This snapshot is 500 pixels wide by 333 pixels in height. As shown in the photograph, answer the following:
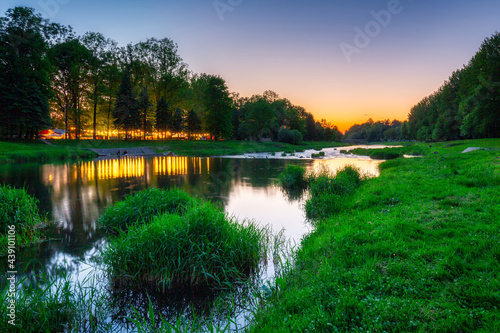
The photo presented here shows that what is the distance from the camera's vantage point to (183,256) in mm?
5027

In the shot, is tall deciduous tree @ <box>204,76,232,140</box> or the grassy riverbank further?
tall deciduous tree @ <box>204,76,232,140</box>

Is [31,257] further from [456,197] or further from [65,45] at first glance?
[65,45]

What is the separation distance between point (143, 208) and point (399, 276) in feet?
22.5

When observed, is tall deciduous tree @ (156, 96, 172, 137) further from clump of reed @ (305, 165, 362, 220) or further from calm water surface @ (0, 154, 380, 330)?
clump of reed @ (305, 165, 362, 220)

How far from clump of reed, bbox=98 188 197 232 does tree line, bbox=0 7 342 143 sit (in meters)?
41.4

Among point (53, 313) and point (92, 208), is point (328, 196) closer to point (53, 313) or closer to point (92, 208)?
Result: point (53, 313)

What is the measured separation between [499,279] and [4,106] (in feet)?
170

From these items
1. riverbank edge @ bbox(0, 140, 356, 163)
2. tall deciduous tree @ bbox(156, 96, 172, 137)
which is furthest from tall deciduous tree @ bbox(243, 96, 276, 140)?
tall deciduous tree @ bbox(156, 96, 172, 137)

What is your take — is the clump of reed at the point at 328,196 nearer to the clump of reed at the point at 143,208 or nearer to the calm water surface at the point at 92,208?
the calm water surface at the point at 92,208

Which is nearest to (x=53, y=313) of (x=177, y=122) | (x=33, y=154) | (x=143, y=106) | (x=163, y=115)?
(x=33, y=154)

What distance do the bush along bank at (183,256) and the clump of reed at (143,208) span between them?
201 cm

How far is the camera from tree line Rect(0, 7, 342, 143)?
38.1m

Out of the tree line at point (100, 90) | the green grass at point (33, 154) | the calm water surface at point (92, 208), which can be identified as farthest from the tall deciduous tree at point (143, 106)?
the calm water surface at point (92, 208)

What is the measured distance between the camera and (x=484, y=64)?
42.8 metres
